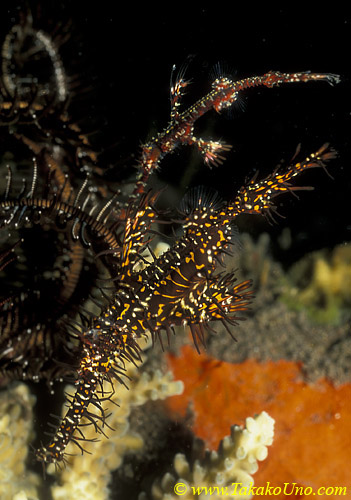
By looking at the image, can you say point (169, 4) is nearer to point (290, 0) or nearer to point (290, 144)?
point (290, 0)

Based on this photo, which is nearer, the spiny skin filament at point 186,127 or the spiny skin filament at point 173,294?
the spiny skin filament at point 173,294

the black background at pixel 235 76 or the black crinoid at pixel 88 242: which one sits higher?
the black background at pixel 235 76

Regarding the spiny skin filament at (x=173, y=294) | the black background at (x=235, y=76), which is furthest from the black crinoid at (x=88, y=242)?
the black background at (x=235, y=76)

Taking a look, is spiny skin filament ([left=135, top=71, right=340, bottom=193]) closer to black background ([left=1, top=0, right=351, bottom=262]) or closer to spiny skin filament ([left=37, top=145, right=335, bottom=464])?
black background ([left=1, top=0, right=351, bottom=262])

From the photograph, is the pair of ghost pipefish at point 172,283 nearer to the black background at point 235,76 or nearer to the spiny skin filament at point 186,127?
the spiny skin filament at point 186,127

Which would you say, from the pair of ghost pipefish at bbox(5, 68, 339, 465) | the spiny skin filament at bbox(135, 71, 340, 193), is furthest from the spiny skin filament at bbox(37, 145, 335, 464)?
the spiny skin filament at bbox(135, 71, 340, 193)
